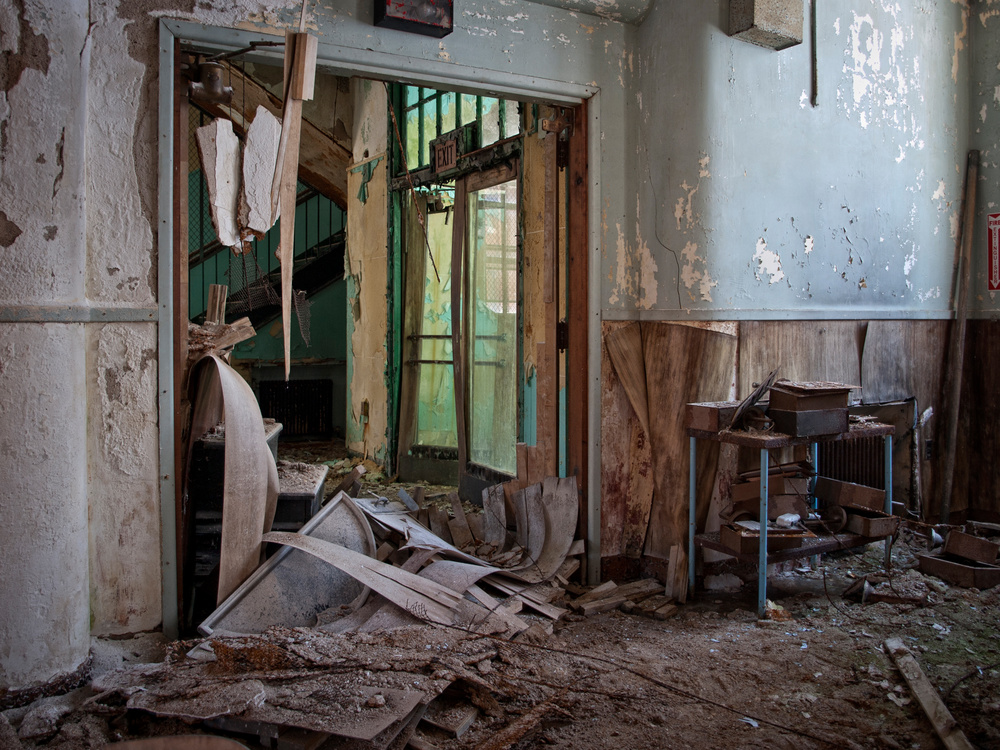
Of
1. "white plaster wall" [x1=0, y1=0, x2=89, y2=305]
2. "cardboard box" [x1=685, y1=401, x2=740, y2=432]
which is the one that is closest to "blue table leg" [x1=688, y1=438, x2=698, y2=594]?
"cardboard box" [x1=685, y1=401, x2=740, y2=432]

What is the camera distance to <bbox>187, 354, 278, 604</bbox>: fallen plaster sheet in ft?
9.82

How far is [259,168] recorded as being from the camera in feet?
9.99

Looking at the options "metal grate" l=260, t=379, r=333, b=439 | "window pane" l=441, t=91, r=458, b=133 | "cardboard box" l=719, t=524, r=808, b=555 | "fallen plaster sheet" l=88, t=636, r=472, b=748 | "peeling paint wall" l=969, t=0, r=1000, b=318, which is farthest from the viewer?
"metal grate" l=260, t=379, r=333, b=439

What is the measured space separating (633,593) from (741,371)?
1.28 meters

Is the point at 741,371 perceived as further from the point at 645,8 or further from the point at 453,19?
the point at 453,19

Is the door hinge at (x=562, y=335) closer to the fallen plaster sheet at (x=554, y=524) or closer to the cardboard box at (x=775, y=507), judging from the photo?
the fallen plaster sheet at (x=554, y=524)

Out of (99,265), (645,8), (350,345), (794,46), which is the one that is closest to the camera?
(99,265)

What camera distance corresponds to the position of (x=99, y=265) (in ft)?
9.02

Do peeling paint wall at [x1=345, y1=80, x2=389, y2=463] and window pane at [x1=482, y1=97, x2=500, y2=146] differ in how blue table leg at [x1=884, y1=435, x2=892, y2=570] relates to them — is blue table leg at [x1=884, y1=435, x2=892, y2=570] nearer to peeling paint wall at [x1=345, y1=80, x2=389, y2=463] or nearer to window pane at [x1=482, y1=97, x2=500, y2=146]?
window pane at [x1=482, y1=97, x2=500, y2=146]

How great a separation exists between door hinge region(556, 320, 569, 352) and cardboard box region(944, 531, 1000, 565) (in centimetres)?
232

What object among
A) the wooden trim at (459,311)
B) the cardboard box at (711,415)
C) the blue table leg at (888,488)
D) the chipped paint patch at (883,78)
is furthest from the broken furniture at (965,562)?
the wooden trim at (459,311)

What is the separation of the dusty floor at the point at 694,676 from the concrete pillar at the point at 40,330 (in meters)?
0.32

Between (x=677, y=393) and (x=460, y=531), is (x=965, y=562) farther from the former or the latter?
(x=460, y=531)

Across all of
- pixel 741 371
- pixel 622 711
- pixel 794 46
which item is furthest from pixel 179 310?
pixel 794 46
